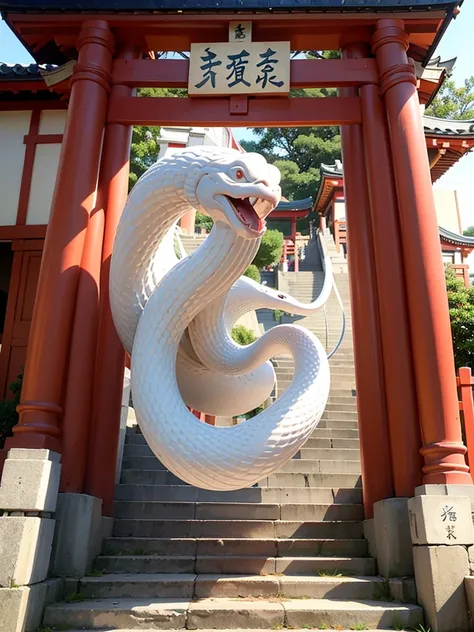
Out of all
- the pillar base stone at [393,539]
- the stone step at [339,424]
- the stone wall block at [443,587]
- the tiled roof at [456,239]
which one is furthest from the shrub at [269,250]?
the stone wall block at [443,587]

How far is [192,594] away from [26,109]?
273 inches

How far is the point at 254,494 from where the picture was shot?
4895 mm

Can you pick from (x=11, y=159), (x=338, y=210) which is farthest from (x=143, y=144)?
(x=338, y=210)

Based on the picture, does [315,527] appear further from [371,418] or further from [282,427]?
[282,427]

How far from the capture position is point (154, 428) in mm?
3012

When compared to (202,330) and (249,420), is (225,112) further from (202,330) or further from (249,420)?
(249,420)

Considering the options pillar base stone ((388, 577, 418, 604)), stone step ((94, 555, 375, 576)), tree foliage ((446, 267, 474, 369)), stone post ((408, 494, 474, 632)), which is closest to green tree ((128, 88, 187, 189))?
tree foliage ((446, 267, 474, 369))

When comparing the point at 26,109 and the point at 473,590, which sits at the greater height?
the point at 26,109

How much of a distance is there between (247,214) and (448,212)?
21125 millimetres

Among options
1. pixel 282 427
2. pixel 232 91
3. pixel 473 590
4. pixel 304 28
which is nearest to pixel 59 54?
pixel 232 91

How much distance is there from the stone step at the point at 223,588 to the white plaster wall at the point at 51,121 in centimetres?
617

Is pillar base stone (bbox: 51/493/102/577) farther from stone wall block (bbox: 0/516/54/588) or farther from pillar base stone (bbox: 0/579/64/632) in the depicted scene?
pillar base stone (bbox: 0/579/64/632)

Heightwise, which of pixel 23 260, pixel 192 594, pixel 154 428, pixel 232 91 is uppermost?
pixel 232 91

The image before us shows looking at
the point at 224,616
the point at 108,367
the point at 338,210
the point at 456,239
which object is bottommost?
the point at 224,616
